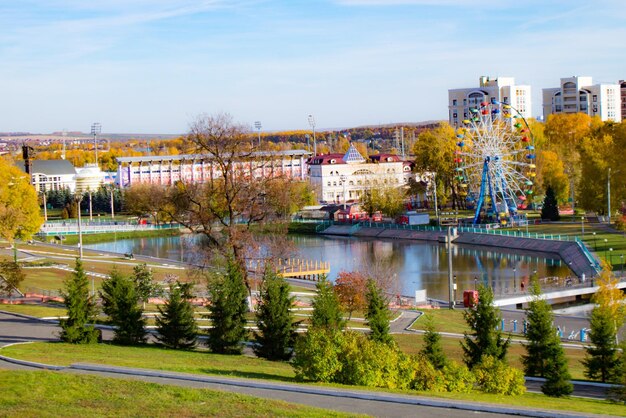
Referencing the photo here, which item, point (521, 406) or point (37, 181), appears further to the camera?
point (37, 181)

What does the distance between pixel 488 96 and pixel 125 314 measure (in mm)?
99539

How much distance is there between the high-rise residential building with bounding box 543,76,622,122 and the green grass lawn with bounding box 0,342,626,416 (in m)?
106

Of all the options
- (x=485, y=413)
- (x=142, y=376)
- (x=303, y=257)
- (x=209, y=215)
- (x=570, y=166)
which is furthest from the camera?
(x=570, y=166)

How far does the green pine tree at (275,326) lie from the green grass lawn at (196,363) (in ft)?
1.36

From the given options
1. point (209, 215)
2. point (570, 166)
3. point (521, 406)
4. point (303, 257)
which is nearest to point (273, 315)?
point (521, 406)

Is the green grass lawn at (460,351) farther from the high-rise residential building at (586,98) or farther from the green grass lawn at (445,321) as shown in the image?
the high-rise residential building at (586,98)

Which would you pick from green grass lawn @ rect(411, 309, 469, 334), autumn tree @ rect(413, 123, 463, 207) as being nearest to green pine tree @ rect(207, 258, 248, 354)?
green grass lawn @ rect(411, 309, 469, 334)

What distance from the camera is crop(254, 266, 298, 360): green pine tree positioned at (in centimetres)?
2048

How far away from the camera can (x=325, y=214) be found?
264ft

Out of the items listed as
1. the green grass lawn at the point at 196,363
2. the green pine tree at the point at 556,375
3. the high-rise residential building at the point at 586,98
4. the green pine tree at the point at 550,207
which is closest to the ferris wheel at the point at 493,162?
the green pine tree at the point at 550,207

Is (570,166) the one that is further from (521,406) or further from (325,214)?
(521,406)

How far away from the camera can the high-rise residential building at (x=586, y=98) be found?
392ft

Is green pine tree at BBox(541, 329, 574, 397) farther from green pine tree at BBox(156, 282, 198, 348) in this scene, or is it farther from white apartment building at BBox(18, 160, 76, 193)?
white apartment building at BBox(18, 160, 76, 193)

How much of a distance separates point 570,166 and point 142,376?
6400cm
